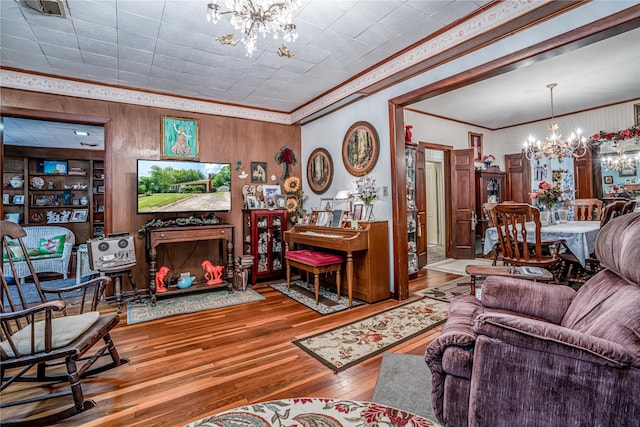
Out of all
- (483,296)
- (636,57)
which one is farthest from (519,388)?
(636,57)

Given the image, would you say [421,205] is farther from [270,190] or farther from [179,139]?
[179,139]

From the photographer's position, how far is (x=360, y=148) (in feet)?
13.6

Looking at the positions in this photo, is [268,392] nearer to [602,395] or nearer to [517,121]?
[602,395]

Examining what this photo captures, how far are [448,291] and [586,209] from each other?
315 centimetres

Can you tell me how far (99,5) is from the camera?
96.1 inches

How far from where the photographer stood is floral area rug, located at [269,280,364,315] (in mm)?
3469

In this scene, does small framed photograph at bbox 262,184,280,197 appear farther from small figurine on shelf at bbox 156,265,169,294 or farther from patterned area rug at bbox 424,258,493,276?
patterned area rug at bbox 424,258,493,276

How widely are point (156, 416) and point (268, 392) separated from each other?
631 millimetres

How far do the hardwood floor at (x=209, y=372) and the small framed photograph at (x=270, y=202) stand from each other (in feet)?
6.52

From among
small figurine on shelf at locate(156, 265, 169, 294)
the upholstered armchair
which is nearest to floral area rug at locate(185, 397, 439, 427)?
the upholstered armchair

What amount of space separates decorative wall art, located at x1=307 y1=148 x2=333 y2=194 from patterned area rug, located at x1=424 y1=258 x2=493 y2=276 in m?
2.44

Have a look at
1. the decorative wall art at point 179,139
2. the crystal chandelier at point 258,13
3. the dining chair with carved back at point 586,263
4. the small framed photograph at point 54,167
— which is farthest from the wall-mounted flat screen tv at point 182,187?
the dining chair with carved back at point 586,263

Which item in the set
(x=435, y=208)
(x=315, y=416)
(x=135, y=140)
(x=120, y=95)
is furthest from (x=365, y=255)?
(x=435, y=208)

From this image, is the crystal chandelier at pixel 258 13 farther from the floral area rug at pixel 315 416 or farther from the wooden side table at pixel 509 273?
the wooden side table at pixel 509 273
